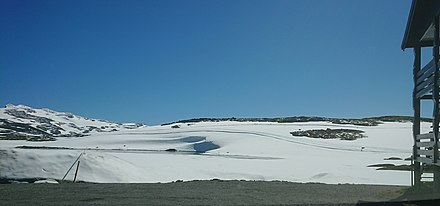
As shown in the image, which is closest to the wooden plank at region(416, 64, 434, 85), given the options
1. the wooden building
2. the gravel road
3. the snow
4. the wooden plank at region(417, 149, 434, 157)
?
the wooden building

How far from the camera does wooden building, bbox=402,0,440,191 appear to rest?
12203mm

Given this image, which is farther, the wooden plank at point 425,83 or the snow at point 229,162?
the snow at point 229,162

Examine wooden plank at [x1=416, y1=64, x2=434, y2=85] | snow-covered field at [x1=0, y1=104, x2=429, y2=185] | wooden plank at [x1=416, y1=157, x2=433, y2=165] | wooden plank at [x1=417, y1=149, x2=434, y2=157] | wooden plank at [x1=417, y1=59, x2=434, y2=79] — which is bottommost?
snow-covered field at [x1=0, y1=104, x2=429, y2=185]

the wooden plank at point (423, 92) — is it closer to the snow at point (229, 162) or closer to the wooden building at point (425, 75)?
the wooden building at point (425, 75)

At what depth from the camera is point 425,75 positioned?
45.0 feet

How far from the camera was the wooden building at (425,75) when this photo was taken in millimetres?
12203

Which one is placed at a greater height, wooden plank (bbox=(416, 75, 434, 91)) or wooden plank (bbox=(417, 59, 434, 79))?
wooden plank (bbox=(417, 59, 434, 79))

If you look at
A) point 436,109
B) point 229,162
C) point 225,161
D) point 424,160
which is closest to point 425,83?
point 436,109

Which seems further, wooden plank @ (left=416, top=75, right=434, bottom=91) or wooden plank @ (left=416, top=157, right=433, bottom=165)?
wooden plank @ (left=416, top=75, right=434, bottom=91)

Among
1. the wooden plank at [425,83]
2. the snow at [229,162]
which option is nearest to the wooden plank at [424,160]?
the wooden plank at [425,83]

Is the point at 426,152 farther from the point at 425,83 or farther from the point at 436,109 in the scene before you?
the point at 425,83

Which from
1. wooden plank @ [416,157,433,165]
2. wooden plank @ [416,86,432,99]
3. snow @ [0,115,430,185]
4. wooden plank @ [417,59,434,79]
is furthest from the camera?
snow @ [0,115,430,185]

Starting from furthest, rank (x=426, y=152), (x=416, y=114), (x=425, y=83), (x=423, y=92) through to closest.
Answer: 1. (x=416, y=114)
2. (x=423, y=92)
3. (x=425, y=83)
4. (x=426, y=152)

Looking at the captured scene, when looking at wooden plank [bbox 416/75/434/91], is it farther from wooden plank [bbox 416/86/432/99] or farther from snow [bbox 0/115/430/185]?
snow [bbox 0/115/430/185]
